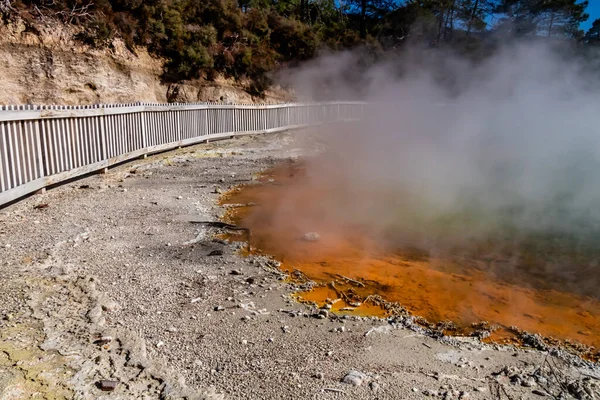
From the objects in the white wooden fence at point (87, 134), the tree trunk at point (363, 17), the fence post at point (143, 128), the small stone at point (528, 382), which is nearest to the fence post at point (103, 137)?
the white wooden fence at point (87, 134)

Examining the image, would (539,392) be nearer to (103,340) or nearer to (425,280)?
(425,280)

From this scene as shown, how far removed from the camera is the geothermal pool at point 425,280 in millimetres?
3518

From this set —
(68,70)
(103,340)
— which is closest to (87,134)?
(68,70)

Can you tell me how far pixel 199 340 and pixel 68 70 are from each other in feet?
36.5

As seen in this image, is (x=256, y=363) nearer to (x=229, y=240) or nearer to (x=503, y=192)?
(x=229, y=240)

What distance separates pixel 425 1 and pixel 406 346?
3291 centimetres

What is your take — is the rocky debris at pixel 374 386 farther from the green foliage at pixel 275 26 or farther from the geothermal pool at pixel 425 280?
the green foliage at pixel 275 26

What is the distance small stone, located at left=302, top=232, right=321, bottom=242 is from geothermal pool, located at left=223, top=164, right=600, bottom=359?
3 centimetres

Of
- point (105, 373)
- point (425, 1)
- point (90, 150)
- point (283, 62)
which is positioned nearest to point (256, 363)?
point (105, 373)

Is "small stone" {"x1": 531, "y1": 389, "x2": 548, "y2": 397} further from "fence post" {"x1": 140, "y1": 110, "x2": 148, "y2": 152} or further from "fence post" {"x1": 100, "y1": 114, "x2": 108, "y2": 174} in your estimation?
"fence post" {"x1": 140, "y1": 110, "x2": 148, "y2": 152}

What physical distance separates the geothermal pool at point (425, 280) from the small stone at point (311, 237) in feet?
0.10

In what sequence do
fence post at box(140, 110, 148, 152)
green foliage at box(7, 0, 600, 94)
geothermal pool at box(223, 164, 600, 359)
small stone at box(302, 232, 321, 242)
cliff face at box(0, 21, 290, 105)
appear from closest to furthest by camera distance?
geothermal pool at box(223, 164, 600, 359), small stone at box(302, 232, 321, 242), fence post at box(140, 110, 148, 152), cliff face at box(0, 21, 290, 105), green foliage at box(7, 0, 600, 94)

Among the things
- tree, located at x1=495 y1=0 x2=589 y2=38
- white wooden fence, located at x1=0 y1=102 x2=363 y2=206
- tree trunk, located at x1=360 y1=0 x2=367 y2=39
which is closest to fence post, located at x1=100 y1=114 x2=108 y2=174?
white wooden fence, located at x1=0 y1=102 x2=363 y2=206

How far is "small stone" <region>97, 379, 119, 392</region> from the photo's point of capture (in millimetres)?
2375
